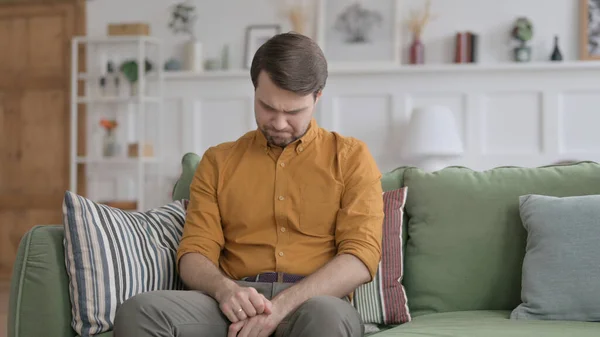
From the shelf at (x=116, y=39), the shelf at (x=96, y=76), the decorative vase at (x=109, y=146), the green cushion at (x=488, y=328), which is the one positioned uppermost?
the shelf at (x=116, y=39)

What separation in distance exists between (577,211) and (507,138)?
3.26 meters

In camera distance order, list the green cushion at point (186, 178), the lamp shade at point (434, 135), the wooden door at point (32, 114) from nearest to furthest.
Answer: the green cushion at point (186, 178)
the lamp shade at point (434, 135)
the wooden door at point (32, 114)

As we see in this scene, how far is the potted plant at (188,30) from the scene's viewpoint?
6.00 metres

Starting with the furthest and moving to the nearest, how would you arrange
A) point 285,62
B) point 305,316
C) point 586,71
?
1. point 586,71
2. point 285,62
3. point 305,316

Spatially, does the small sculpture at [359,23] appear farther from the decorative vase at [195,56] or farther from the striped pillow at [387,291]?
the striped pillow at [387,291]

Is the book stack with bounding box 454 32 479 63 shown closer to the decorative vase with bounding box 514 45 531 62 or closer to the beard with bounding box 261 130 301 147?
the decorative vase with bounding box 514 45 531 62

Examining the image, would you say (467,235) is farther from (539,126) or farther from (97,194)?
(97,194)

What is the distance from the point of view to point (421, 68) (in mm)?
5609

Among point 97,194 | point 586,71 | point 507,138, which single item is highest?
point 586,71

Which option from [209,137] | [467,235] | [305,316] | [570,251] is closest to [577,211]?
[570,251]

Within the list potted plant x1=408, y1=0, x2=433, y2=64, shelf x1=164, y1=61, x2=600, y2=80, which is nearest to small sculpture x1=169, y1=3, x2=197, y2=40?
shelf x1=164, y1=61, x2=600, y2=80

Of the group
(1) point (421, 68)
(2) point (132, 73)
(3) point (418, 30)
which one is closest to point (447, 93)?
(1) point (421, 68)

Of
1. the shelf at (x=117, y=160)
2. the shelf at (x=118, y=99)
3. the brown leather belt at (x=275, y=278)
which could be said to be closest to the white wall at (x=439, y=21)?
the shelf at (x=118, y=99)

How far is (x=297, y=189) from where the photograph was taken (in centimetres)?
239
